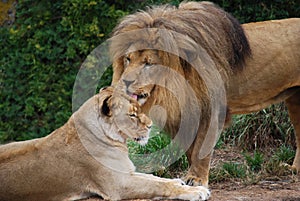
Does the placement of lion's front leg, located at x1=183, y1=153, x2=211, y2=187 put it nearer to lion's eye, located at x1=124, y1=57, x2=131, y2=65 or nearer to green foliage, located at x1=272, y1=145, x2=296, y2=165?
lion's eye, located at x1=124, y1=57, x2=131, y2=65

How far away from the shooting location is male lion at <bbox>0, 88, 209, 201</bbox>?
15.6 feet

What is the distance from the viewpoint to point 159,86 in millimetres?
5141

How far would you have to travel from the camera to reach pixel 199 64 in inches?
207

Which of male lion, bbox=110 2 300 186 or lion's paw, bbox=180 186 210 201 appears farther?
male lion, bbox=110 2 300 186

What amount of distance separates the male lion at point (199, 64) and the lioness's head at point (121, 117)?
8 cm

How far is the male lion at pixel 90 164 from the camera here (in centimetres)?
477

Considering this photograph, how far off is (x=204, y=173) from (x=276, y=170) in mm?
913

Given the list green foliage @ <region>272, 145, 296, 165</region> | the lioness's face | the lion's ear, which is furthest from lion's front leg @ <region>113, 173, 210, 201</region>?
green foliage @ <region>272, 145, 296, 165</region>

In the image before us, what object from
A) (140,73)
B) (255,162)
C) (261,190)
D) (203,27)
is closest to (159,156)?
(255,162)

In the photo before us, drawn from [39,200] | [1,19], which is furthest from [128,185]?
[1,19]

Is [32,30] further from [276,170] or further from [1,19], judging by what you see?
[276,170]

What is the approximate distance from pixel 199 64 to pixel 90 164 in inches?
44.0

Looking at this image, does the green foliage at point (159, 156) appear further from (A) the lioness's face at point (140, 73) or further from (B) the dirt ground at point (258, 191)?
(A) the lioness's face at point (140, 73)

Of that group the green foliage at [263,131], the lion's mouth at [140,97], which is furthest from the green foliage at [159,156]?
the lion's mouth at [140,97]
